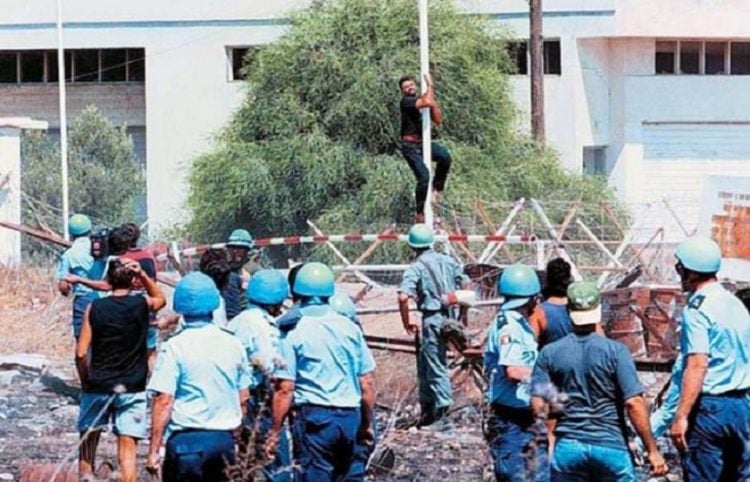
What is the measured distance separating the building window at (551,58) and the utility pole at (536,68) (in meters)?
3.76

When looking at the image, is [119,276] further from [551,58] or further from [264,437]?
[551,58]

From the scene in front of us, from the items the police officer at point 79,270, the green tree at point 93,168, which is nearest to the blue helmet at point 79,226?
the police officer at point 79,270

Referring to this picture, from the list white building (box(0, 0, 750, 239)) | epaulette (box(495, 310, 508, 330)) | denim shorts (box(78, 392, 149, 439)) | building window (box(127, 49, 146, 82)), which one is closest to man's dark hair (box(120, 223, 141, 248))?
denim shorts (box(78, 392, 149, 439))

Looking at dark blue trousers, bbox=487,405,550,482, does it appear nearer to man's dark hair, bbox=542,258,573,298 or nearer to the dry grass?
man's dark hair, bbox=542,258,573,298

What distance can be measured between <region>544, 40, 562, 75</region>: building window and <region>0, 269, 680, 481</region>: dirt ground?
19.2 metres

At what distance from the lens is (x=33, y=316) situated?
2100cm

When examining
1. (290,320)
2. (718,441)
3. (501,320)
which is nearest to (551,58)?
(501,320)

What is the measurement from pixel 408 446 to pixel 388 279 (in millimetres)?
11708

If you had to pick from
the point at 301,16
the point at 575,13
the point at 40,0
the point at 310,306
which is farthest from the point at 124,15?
the point at 310,306

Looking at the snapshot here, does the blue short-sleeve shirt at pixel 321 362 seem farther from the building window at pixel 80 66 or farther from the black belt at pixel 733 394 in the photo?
the building window at pixel 80 66

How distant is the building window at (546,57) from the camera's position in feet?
128

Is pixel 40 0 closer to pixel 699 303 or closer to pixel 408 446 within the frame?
pixel 408 446

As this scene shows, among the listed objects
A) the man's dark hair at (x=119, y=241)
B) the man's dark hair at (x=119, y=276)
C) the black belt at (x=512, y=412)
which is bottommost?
the black belt at (x=512, y=412)

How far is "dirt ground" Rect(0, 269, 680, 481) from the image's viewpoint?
507 inches
